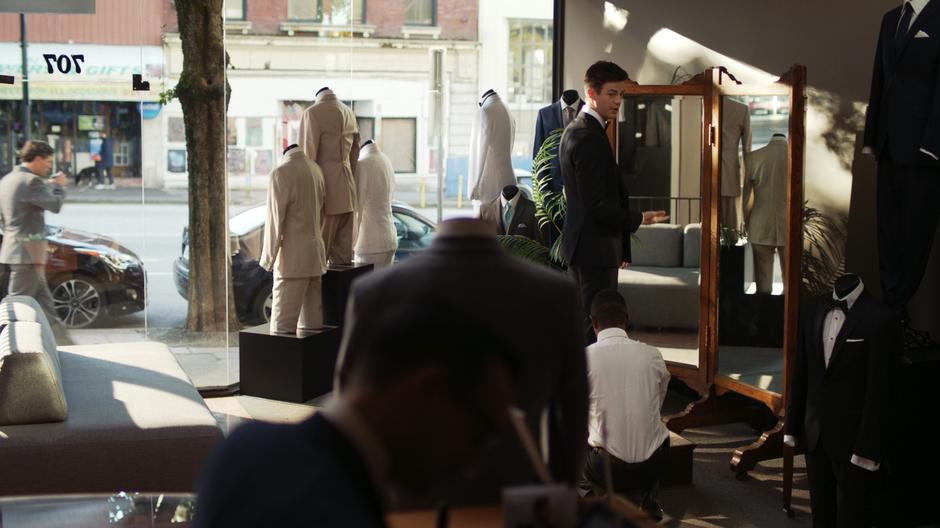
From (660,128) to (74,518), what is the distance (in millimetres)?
4633

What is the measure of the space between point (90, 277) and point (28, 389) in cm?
265

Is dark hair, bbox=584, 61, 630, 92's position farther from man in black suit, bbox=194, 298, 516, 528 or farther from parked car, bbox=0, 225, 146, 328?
man in black suit, bbox=194, 298, 516, 528

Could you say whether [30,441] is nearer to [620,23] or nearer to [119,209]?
[119,209]

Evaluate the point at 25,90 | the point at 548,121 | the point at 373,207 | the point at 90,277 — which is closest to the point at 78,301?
the point at 90,277

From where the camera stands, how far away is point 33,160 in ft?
21.0

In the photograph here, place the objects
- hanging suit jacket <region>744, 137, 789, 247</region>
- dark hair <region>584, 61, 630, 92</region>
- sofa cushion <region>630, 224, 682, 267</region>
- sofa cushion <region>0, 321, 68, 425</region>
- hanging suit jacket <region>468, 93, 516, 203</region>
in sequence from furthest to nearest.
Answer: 1. hanging suit jacket <region>468, 93, 516, 203</region>
2. sofa cushion <region>630, 224, 682, 267</region>
3. hanging suit jacket <region>744, 137, 789, 247</region>
4. dark hair <region>584, 61, 630, 92</region>
5. sofa cushion <region>0, 321, 68, 425</region>

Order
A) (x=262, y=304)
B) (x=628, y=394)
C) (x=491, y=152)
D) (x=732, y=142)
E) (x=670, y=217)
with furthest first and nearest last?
(x=491, y=152) < (x=262, y=304) < (x=670, y=217) < (x=732, y=142) < (x=628, y=394)

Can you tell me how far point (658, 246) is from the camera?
639cm

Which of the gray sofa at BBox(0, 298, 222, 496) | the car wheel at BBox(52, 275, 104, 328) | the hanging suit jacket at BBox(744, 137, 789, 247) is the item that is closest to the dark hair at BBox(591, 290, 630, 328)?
the hanging suit jacket at BBox(744, 137, 789, 247)

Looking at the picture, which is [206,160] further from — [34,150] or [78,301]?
[78,301]

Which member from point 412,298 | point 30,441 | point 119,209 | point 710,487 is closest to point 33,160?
point 119,209

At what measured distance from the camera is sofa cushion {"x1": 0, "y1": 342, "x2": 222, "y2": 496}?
157 inches

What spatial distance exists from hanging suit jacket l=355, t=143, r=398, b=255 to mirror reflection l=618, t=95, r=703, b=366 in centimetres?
163

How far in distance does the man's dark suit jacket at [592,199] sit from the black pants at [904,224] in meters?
1.21
